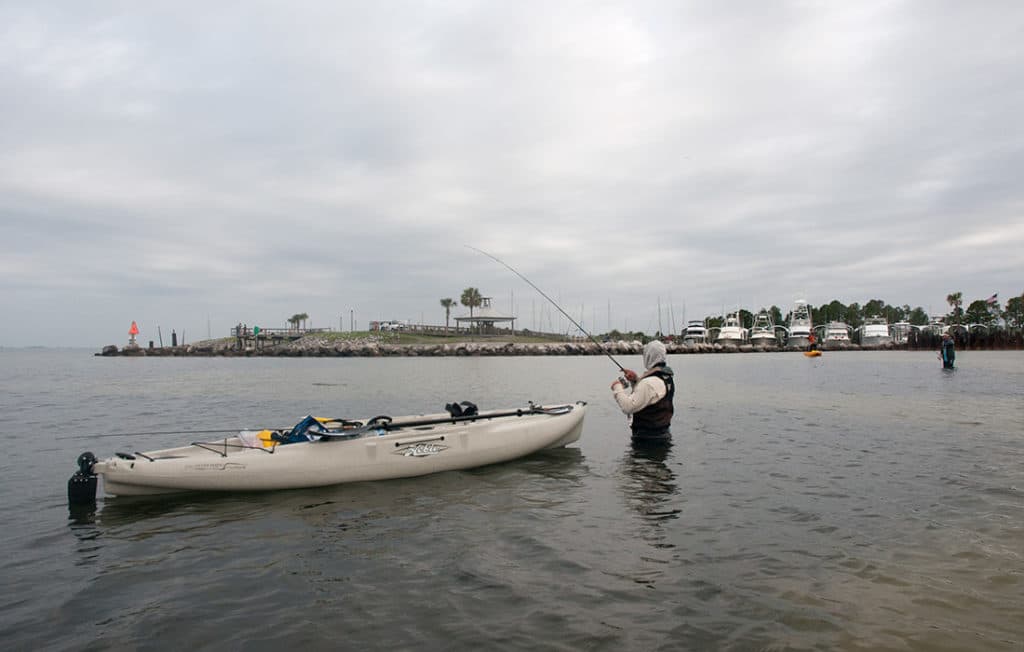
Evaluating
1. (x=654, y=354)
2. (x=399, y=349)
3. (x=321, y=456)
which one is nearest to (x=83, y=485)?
(x=321, y=456)

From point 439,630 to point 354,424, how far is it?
6.22 metres

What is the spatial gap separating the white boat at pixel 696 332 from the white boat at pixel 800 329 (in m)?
17.4

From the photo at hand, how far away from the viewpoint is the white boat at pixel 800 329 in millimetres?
114062

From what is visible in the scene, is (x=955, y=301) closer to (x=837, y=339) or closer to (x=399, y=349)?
(x=837, y=339)

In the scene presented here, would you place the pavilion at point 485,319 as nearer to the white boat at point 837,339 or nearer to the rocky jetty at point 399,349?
the rocky jetty at point 399,349

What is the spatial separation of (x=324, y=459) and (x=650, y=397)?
651 cm

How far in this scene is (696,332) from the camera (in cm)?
12519

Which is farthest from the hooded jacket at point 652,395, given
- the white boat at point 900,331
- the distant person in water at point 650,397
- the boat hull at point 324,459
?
the white boat at point 900,331

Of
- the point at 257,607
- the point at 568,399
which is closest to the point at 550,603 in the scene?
the point at 257,607

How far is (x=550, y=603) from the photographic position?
18.1 feet

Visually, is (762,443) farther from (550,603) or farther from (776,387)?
(776,387)

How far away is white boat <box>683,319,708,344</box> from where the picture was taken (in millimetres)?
124250

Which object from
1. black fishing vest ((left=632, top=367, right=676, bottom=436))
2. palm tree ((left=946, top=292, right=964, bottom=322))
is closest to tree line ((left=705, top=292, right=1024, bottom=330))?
palm tree ((left=946, top=292, right=964, bottom=322))

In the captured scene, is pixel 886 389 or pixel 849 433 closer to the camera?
pixel 849 433
